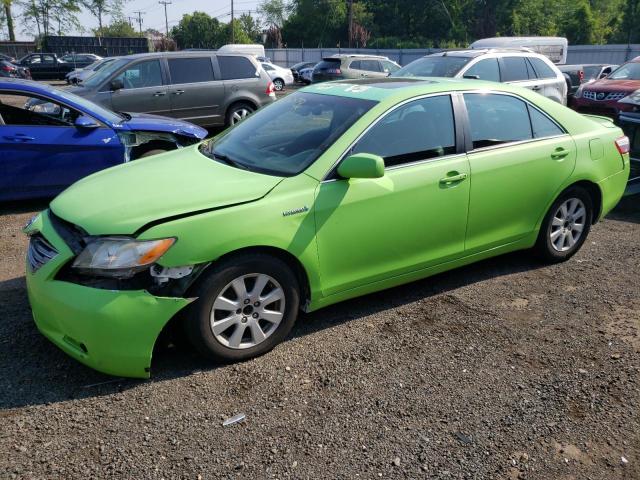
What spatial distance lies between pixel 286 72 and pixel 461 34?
40197 mm

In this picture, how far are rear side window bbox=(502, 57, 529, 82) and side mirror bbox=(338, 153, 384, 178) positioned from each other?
8002mm

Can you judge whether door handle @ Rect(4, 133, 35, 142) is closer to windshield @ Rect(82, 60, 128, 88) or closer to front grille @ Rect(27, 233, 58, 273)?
front grille @ Rect(27, 233, 58, 273)

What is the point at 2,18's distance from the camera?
173ft

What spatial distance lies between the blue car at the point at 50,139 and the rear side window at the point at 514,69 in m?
6.89

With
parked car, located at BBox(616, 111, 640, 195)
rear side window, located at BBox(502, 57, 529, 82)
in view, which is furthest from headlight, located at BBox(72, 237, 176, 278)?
rear side window, located at BBox(502, 57, 529, 82)

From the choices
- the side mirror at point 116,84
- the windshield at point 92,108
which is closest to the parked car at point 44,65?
the side mirror at point 116,84

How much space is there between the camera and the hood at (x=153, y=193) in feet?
10.2

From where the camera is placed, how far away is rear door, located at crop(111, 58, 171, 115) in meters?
9.74

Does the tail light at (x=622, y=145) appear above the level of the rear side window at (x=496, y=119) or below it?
below

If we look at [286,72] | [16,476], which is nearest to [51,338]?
[16,476]

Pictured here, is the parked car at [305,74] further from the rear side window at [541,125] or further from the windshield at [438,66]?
the rear side window at [541,125]

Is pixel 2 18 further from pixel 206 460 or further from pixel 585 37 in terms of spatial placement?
pixel 206 460

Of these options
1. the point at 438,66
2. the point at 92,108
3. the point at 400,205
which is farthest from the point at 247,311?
the point at 438,66

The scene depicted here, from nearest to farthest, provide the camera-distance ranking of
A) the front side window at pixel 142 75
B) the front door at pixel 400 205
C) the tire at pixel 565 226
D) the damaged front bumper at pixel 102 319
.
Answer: the damaged front bumper at pixel 102 319
the front door at pixel 400 205
the tire at pixel 565 226
the front side window at pixel 142 75
